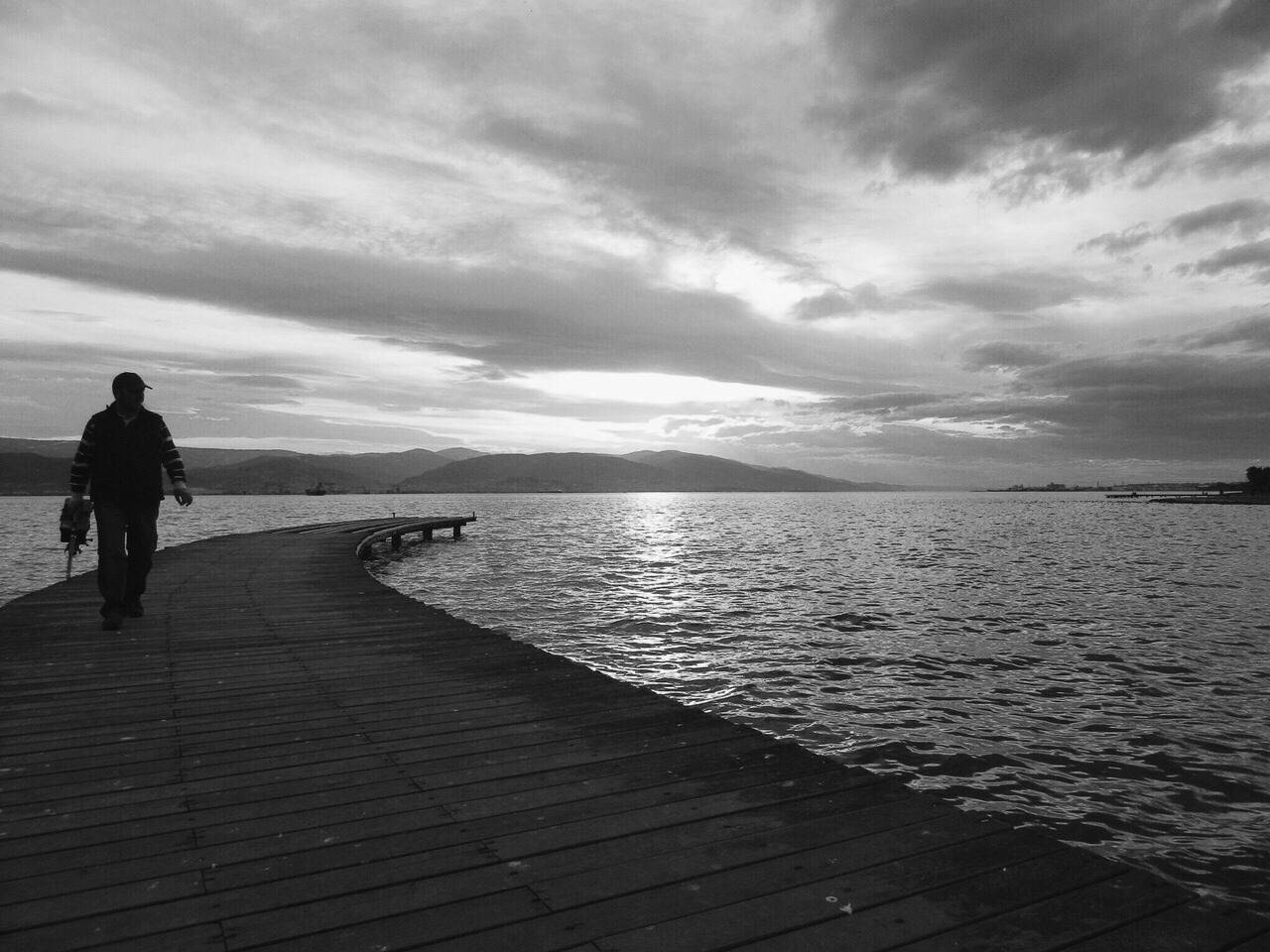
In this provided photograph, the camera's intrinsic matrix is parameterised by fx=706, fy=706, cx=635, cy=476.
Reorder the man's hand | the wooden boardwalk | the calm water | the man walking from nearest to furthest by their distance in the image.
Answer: the wooden boardwalk
the calm water
the man walking
the man's hand

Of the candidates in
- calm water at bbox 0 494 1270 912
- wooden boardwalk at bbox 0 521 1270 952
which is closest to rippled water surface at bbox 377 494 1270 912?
calm water at bbox 0 494 1270 912

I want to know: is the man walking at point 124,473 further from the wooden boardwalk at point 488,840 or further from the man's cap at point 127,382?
the wooden boardwalk at point 488,840

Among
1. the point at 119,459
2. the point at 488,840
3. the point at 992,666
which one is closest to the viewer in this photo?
the point at 488,840

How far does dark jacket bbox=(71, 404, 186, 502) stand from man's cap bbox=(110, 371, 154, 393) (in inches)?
10.5

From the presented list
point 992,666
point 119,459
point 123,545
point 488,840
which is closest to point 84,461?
point 119,459

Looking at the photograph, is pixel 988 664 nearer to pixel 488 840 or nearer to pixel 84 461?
pixel 488 840

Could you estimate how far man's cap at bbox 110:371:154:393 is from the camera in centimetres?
786

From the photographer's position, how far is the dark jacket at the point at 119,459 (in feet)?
25.8

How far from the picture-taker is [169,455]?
8.54m

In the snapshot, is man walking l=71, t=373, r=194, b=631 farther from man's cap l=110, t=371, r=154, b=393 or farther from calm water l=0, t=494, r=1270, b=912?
calm water l=0, t=494, r=1270, b=912

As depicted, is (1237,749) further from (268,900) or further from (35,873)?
(35,873)

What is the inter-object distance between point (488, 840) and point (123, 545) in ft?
24.2

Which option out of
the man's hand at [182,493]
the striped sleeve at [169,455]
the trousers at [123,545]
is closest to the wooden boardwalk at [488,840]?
the trousers at [123,545]

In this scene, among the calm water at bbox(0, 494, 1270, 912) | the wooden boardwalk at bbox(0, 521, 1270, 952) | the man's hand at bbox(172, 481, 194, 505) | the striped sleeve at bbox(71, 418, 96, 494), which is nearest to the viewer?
the wooden boardwalk at bbox(0, 521, 1270, 952)
